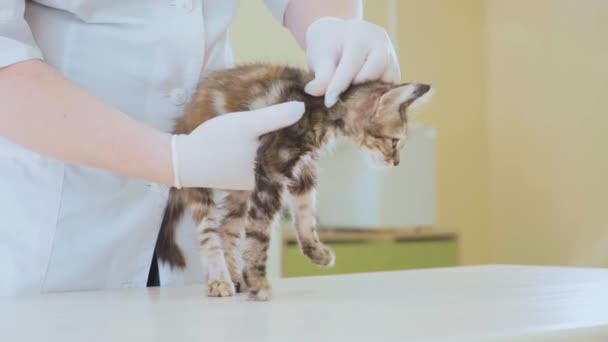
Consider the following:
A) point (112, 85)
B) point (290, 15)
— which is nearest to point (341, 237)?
point (290, 15)

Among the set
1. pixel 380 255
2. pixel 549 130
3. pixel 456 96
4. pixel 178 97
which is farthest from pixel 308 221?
pixel 456 96

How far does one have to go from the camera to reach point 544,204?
3.52 metres

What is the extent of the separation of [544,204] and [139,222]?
285cm

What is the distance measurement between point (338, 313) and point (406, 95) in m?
0.31

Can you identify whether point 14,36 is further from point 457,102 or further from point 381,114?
point 457,102

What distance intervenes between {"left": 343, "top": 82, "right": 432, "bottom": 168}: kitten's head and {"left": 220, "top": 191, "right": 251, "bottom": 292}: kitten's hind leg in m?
0.19

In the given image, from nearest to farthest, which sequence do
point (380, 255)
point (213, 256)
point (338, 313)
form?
point (338, 313) < point (213, 256) < point (380, 255)

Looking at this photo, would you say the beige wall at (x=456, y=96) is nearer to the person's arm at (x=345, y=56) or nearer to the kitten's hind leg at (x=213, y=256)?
the person's arm at (x=345, y=56)

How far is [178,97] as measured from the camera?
108 cm

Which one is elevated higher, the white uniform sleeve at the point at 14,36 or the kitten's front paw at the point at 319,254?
the white uniform sleeve at the point at 14,36

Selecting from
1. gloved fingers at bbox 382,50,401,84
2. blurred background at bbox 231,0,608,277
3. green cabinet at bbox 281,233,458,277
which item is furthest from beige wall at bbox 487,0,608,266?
gloved fingers at bbox 382,50,401,84

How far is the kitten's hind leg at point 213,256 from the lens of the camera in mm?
910

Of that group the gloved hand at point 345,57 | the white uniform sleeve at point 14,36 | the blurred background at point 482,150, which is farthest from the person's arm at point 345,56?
the blurred background at point 482,150

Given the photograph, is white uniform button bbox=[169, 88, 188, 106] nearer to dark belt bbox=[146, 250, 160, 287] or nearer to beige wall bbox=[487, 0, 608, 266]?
dark belt bbox=[146, 250, 160, 287]
